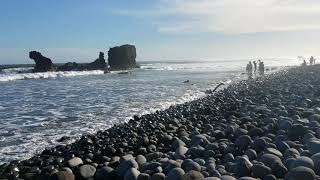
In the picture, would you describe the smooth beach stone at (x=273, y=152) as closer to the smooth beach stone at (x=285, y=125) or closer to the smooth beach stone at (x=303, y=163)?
the smooth beach stone at (x=303, y=163)

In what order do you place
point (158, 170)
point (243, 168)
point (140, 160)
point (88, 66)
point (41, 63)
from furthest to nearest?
point (88, 66) → point (41, 63) → point (140, 160) → point (158, 170) → point (243, 168)

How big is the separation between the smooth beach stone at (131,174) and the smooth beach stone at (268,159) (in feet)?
5.89

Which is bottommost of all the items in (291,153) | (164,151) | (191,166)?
(164,151)

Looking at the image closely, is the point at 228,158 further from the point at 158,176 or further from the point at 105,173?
the point at 105,173

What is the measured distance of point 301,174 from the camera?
16.4ft

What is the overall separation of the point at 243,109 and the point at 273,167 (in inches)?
294

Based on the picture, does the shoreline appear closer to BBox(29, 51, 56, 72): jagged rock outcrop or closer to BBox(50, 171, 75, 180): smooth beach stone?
BBox(50, 171, 75, 180): smooth beach stone

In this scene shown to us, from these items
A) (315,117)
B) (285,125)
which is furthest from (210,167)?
(315,117)

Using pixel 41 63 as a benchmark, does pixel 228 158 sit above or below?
below

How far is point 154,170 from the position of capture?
6199 millimetres

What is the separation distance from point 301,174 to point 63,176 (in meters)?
3.54

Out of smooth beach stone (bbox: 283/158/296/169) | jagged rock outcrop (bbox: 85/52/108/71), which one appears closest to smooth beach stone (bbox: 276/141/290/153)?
smooth beach stone (bbox: 283/158/296/169)

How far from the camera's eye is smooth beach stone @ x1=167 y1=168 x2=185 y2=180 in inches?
219

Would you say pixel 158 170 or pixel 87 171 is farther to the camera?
pixel 87 171
